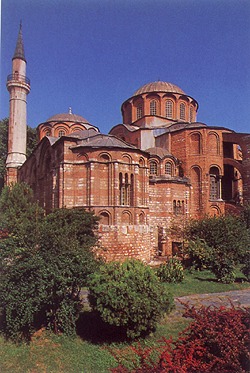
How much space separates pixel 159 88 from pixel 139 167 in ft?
47.6

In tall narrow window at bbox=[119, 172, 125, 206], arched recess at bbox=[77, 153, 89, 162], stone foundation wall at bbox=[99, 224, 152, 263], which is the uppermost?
arched recess at bbox=[77, 153, 89, 162]

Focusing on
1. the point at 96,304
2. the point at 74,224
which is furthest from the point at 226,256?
the point at 96,304

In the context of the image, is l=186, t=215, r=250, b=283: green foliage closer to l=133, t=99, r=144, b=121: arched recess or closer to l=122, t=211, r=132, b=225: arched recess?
l=122, t=211, r=132, b=225: arched recess

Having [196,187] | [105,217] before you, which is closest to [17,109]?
[105,217]

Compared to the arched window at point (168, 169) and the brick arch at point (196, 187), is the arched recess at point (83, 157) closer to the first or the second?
the arched window at point (168, 169)

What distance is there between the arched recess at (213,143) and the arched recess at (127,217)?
1060cm

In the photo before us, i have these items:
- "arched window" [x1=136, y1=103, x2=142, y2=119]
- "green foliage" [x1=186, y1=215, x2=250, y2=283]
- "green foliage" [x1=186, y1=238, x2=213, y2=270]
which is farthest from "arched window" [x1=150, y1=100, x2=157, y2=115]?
"green foliage" [x1=186, y1=238, x2=213, y2=270]

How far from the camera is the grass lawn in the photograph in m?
6.14

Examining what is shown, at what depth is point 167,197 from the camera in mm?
21969

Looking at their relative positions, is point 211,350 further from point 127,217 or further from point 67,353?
point 127,217

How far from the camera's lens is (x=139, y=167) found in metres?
19.5

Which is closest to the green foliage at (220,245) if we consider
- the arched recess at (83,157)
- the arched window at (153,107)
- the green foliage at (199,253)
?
the green foliage at (199,253)

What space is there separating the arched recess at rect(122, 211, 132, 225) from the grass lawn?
9.64m

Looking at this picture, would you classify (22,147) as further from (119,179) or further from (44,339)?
(44,339)
